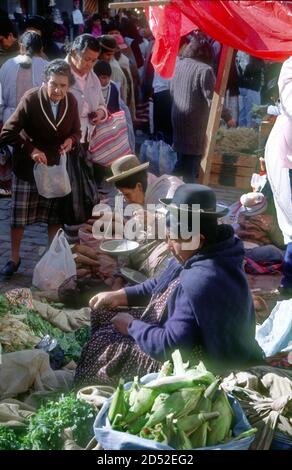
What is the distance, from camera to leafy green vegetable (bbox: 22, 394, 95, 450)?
10.4 feet

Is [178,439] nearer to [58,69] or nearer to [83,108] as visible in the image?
[58,69]

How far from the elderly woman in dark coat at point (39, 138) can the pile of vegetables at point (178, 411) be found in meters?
3.33

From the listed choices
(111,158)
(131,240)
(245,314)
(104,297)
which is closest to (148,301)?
(104,297)

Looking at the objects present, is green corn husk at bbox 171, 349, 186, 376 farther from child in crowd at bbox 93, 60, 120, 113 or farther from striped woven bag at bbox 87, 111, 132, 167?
child in crowd at bbox 93, 60, 120, 113

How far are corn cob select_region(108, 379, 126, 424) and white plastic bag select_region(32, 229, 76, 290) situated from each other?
2666 millimetres

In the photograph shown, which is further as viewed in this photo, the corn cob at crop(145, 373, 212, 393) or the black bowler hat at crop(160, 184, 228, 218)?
the black bowler hat at crop(160, 184, 228, 218)

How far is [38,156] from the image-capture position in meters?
5.94

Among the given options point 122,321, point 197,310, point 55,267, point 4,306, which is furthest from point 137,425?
Answer: point 55,267

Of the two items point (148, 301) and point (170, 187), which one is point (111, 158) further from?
point (148, 301)

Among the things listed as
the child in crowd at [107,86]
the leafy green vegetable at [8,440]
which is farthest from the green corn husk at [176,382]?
the child in crowd at [107,86]

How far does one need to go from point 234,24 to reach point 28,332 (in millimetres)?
3029

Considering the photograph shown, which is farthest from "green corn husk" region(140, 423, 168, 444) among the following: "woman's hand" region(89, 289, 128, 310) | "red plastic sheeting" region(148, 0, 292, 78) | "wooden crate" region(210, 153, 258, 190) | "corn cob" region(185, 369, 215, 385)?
"wooden crate" region(210, 153, 258, 190)

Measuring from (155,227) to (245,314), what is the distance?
5.81 ft
